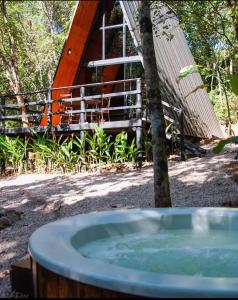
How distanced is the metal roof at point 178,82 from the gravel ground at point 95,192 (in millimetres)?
3205

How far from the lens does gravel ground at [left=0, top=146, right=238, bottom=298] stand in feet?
17.9

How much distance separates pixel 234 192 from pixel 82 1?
7242 millimetres

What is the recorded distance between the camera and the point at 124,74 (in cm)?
1266

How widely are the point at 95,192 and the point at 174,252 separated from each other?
358cm

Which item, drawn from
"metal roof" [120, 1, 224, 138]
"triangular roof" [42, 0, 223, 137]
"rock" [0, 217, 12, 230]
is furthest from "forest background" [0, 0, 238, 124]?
"rock" [0, 217, 12, 230]

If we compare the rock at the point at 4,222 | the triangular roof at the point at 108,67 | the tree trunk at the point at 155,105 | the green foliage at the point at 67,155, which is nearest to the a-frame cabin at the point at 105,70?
the triangular roof at the point at 108,67

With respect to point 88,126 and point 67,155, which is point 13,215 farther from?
point 88,126

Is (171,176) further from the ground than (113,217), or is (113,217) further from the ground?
(113,217)

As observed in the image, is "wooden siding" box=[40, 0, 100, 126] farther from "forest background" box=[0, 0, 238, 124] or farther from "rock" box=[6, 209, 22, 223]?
"forest background" box=[0, 0, 238, 124]

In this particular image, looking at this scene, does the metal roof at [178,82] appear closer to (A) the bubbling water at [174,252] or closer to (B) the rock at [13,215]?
(B) the rock at [13,215]

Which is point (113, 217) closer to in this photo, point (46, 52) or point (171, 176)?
point (171, 176)

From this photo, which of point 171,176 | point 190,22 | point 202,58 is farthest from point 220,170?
point 202,58

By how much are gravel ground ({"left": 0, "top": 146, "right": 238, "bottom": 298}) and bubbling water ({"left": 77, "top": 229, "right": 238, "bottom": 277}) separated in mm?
1172

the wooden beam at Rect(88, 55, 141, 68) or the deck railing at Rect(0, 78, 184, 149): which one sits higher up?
the wooden beam at Rect(88, 55, 141, 68)
